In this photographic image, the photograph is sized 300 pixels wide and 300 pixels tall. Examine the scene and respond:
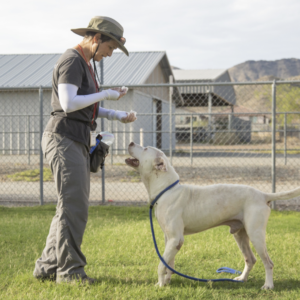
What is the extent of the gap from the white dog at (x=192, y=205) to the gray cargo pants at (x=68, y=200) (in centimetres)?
45

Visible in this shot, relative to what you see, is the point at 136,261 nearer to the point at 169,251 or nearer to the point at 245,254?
the point at 169,251

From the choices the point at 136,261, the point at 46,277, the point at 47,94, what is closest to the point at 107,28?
the point at 46,277

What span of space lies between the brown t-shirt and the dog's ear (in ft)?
1.99

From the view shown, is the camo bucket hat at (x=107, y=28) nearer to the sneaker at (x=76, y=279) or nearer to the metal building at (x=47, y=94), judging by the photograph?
the sneaker at (x=76, y=279)

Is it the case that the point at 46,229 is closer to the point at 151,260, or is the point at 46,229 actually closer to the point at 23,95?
the point at 151,260

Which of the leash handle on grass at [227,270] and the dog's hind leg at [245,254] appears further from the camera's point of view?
the leash handle on grass at [227,270]

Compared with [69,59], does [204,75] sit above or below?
above

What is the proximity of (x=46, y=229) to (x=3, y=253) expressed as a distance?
1.03 meters

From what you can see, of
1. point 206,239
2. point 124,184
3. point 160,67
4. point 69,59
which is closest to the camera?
point 69,59

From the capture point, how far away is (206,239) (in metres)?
4.68

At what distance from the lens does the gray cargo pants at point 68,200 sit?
119 inches

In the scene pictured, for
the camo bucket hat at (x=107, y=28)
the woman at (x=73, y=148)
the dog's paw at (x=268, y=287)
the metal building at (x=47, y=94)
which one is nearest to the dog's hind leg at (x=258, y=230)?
the dog's paw at (x=268, y=287)

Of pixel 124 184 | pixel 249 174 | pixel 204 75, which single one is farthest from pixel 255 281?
pixel 204 75

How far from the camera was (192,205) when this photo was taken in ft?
10.4
